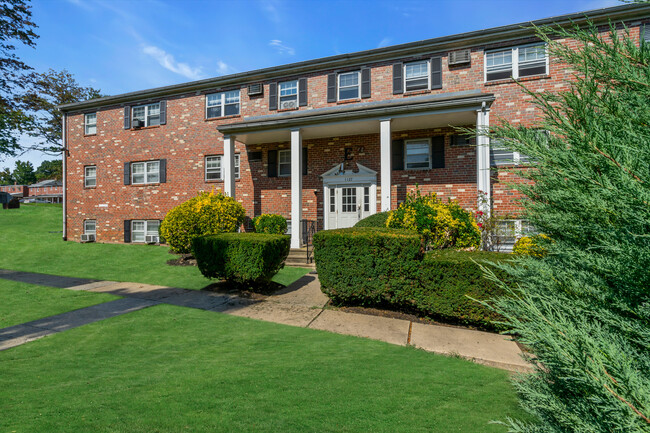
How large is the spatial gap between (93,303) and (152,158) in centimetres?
1148

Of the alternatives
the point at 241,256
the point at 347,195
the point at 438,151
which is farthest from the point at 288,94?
the point at 241,256

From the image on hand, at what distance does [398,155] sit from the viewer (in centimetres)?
1288

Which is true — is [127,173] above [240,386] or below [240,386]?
above

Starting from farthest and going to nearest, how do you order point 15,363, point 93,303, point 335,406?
1. point 93,303
2. point 15,363
3. point 335,406

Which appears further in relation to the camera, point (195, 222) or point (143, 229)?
point (143, 229)

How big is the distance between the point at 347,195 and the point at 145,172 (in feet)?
35.1

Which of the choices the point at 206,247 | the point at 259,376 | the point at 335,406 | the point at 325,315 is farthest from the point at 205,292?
the point at 335,406

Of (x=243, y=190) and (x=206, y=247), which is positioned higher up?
(x=243, y=190)

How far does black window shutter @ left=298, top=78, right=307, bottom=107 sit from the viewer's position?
557 inches

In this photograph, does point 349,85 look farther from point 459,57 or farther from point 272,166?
point 272,166

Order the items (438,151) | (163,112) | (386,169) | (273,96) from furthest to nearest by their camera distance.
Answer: (163,112)
(273,96)
(438,151)
(386,169)

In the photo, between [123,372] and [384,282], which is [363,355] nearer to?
[384,282]

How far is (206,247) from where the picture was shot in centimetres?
787

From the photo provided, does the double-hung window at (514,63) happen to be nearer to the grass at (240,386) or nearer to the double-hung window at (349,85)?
the double-hung window at (349,85)
